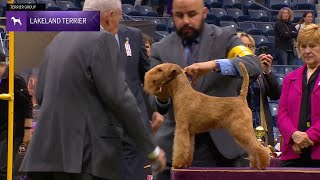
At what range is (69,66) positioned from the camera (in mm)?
3209

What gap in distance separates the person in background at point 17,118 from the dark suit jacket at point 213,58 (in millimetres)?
3135

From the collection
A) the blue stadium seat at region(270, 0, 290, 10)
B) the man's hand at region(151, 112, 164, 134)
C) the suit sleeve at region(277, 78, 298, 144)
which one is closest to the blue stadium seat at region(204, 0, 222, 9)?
the blue stadium seat at region(270, 0, 290, 10)

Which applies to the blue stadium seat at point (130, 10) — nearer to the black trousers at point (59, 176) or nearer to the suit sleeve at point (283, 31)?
the suit sleeve at point (283, 31)

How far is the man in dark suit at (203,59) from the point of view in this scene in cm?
338

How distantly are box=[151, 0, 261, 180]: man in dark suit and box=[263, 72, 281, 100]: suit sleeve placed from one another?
2254 mm

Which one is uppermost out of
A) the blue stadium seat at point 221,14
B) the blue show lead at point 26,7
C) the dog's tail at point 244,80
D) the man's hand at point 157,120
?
the blue stadium seat at point 221,14

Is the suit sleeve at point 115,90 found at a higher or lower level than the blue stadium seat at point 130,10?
lower

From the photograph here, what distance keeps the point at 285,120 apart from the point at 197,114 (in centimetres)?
101

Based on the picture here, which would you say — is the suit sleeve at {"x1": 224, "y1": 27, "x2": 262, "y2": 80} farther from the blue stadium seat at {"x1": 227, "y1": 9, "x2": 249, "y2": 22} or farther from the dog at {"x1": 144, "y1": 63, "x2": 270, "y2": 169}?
the blue stadium seat at {"x1": 227, "y1": 9, "x2": 249, "y2": 22}

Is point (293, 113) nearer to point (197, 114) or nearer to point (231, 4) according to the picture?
point (197, 114)

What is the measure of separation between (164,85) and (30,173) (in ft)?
2.15

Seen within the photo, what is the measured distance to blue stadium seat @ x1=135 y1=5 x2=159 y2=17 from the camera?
1570 centimetres

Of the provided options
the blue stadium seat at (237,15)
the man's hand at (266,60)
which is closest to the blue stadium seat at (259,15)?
the blue stadium seat at (237,15)

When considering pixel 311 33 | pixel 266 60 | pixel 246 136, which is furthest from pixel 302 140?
pixel 266 60
